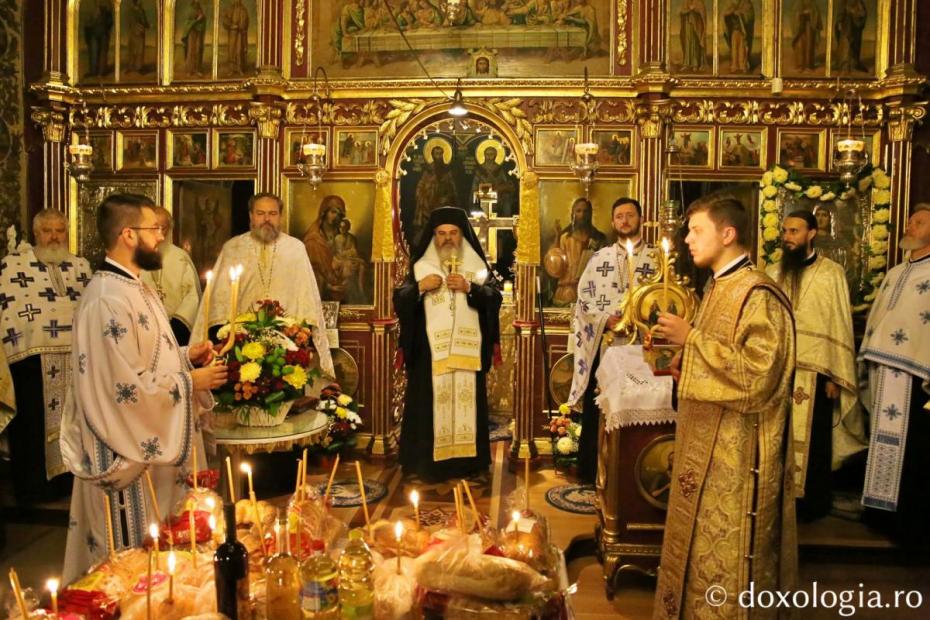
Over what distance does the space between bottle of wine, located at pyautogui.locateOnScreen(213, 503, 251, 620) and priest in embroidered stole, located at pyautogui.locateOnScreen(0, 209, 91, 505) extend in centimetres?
484

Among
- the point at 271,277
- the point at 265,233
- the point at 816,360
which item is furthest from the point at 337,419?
the point at 816,360

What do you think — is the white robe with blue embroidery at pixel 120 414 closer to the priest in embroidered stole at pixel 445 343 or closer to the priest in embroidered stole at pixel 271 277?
the priest in embroidered stole at pixel 445 343

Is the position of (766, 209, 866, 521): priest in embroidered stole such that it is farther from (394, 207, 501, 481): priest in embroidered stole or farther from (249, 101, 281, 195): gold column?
(249, 101, 281, 195): gold column

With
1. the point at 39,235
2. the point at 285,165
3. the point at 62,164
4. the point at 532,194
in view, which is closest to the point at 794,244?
the point at 532,194

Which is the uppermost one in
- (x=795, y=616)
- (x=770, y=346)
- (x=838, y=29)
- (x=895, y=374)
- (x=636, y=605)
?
(x=838, y=29)

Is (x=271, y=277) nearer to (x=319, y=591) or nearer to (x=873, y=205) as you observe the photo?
(x=319, y=591)

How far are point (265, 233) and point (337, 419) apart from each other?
76.3 inches

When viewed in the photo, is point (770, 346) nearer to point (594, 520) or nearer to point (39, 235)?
point (594, 520)

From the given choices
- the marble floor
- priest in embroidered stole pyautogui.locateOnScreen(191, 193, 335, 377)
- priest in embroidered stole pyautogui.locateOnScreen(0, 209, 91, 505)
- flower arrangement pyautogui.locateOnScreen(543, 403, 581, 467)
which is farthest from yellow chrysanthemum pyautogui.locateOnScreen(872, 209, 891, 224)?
priest in embroidered stole pyautogui.locateOnScreen(0, 209, 91, 505)

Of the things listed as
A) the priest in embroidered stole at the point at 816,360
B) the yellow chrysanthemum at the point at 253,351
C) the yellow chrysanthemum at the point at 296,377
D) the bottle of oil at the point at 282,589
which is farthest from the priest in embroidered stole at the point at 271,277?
the bottle of oil at the point at 282,589

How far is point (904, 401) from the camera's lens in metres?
5.53

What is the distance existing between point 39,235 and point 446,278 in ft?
11.4

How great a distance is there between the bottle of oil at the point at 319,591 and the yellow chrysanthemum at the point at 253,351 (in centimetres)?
287

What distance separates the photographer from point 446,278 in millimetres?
6387
